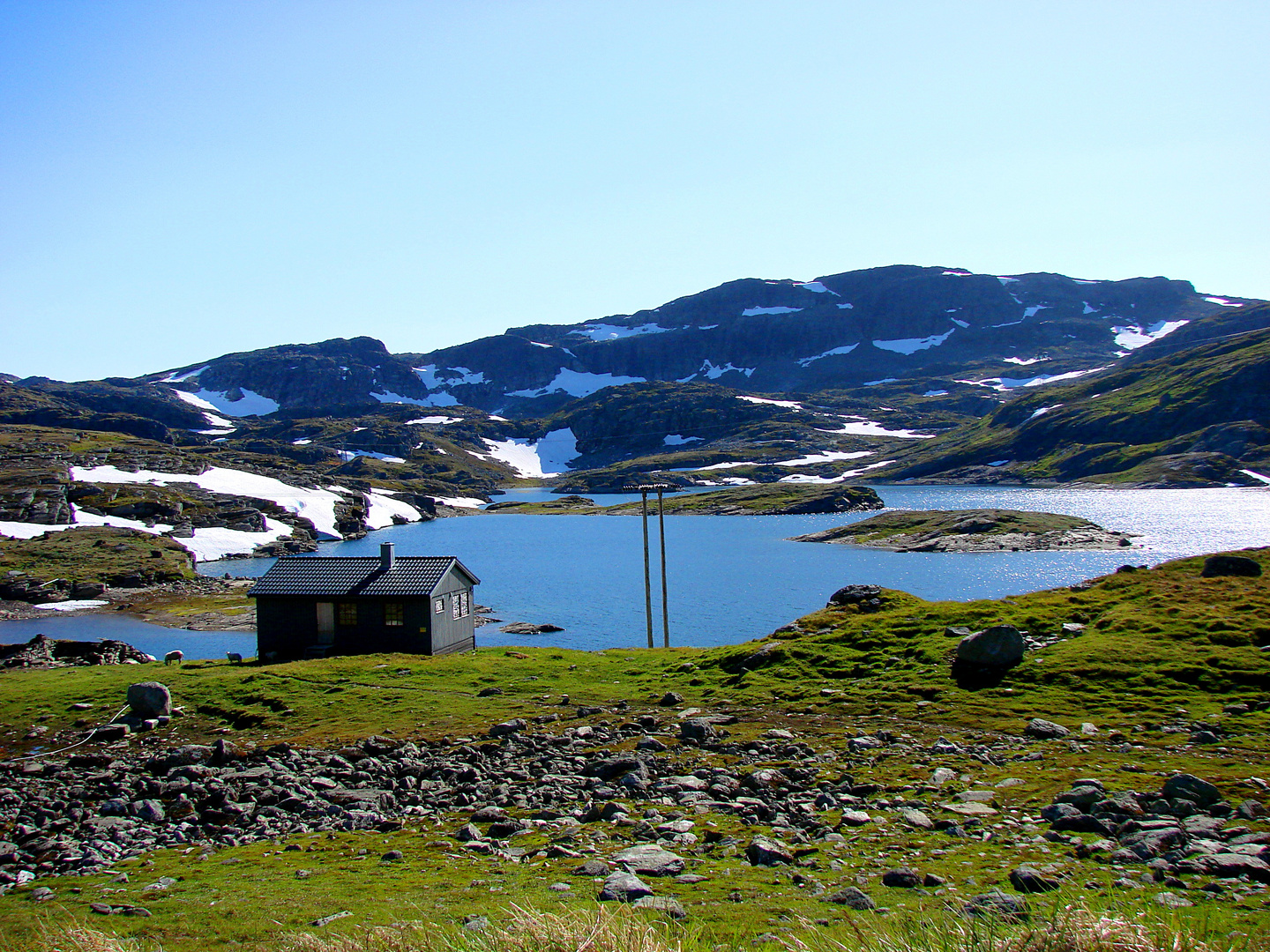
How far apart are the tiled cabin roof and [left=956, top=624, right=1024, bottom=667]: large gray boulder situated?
1026 inches

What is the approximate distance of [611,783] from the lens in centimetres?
1703

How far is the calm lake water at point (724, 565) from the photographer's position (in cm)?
6806

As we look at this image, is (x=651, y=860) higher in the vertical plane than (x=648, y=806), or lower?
higher

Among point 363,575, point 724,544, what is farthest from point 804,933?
point 724,544

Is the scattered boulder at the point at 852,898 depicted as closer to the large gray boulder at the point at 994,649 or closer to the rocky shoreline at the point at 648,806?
the rocky shoreline at the point at 648,806

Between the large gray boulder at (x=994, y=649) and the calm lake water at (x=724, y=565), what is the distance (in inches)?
1370

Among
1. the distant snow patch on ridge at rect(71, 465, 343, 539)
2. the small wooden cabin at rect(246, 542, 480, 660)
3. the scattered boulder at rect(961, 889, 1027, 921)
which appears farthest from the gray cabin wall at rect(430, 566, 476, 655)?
the distant snow patch on ridge at rect(71, 465, 343, 539)

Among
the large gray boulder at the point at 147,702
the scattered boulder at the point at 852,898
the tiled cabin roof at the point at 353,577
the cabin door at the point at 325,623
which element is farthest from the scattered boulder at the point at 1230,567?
the cabin door at the point at 325,623

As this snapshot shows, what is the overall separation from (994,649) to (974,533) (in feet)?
354

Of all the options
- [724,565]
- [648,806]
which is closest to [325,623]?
[648,806]

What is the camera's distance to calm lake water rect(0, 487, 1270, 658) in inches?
2680

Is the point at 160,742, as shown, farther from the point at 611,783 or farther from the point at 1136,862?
the point at 1136,862

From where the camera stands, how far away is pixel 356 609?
41531 millimetres

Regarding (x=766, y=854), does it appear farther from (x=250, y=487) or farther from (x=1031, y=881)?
(x=250, y=487)
